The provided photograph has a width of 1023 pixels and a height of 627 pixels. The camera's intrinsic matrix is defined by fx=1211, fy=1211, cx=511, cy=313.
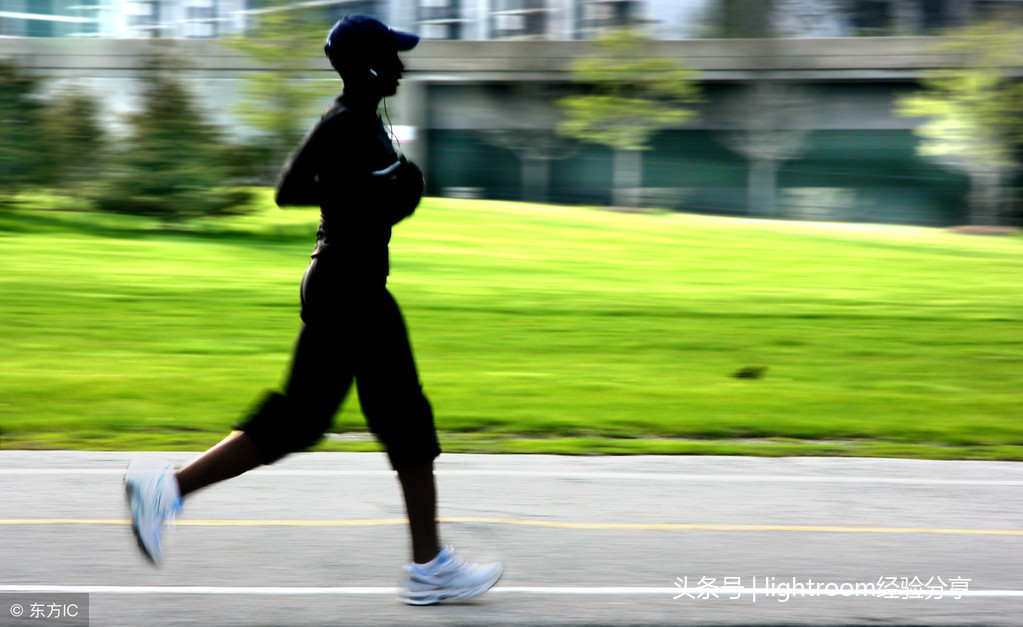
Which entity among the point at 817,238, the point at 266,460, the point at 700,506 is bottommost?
the point at 817,238

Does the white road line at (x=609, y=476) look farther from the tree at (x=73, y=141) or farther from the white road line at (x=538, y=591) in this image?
the tree at (x=73, y=141)

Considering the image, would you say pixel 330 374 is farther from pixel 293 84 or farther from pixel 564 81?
pixel 564 81

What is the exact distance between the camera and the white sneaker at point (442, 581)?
399 centimetres

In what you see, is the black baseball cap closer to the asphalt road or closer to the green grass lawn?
the asphalt road

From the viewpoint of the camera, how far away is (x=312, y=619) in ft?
12.7

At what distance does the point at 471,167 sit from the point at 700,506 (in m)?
35.0

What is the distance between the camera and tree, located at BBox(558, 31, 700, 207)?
35.2 metres

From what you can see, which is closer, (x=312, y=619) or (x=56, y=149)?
(x=312, y=619)

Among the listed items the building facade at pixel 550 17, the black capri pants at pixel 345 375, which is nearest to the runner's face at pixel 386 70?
the black capri pants at pixel 345 375

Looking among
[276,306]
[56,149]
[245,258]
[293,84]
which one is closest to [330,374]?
[276,306]

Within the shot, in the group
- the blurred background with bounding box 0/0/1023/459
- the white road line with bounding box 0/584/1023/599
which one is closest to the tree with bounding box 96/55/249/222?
the blurred background with bounding box 0/0/1023/459

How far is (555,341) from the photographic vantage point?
38.7 feet

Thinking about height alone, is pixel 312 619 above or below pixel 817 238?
above

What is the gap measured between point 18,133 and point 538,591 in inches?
931
